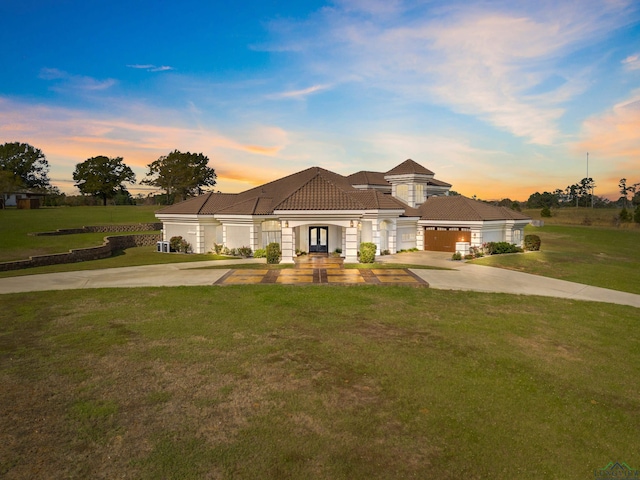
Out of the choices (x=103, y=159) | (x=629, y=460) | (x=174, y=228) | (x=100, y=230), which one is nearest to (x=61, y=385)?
Result: (x=629, y=460)

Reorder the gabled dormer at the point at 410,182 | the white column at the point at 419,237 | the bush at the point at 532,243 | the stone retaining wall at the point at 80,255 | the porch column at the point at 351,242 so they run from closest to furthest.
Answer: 1. the stone retaining wall at the point at 80,255
2. the porch column at the point at 351,242
3. the bush at the point at 532,243
4. the white column at the point at 419,237
5. the gabled dormer at the point at 410,182

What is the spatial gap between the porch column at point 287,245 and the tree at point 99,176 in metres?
68.3

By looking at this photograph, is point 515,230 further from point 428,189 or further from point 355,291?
point 355,291

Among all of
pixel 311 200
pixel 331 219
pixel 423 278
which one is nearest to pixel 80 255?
pixel 311 200

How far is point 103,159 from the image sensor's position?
267 feet

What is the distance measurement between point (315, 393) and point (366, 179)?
111 feet

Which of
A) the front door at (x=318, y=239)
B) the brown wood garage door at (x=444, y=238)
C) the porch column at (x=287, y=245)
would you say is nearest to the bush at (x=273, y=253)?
the porch column at (x=287, y=245)

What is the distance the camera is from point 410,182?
3828 cm

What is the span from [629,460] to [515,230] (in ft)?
108

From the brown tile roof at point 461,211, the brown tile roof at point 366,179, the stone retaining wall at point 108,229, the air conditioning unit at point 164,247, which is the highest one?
the brown tile roof at point 366,179

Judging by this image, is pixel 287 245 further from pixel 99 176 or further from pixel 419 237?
pixel 99 176

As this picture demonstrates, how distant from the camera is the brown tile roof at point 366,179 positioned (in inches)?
1559

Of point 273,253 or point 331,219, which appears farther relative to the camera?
point 331,219

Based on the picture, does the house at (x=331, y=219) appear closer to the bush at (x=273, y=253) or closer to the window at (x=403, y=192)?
the window at (x=403, y=192)
